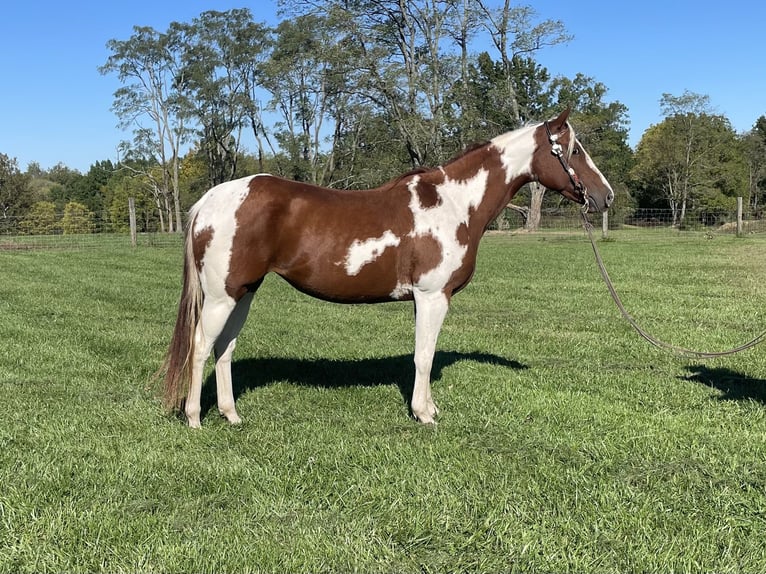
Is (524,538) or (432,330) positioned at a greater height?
(432,330)

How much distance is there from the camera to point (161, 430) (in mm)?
4406

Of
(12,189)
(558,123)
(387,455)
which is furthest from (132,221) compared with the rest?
(12,189)

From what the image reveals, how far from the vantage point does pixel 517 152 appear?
4.91 metres

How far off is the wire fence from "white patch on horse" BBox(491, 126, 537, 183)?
1284 cm

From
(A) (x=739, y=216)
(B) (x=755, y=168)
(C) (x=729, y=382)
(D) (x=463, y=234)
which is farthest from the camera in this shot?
(B) (x=755, y=168)

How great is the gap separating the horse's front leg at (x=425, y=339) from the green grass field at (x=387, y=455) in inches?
7.8

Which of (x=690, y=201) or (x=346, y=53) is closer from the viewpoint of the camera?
(x=346, y=53)

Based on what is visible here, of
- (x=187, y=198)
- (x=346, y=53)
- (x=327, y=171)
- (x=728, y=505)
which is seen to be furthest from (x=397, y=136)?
(x=728, y=505)

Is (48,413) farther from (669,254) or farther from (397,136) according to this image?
(397,136)

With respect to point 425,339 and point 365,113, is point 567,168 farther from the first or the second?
point 365,113

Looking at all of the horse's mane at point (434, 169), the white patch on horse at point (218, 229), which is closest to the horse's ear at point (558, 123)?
the horse's mane at point (434, 169)

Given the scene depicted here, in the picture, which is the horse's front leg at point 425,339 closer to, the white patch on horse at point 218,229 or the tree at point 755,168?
the white patch on horse at point 218,229

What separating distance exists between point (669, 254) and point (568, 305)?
35.1 feet

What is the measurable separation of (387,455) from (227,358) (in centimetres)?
169
